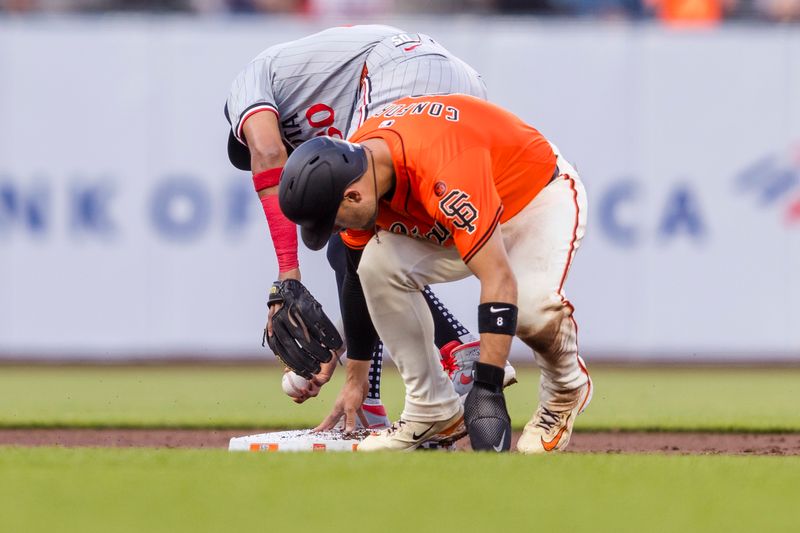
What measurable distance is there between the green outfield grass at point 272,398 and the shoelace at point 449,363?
3.50ft

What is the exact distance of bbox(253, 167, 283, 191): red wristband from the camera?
20.3 ft

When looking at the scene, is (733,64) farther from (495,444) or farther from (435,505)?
(435,505)

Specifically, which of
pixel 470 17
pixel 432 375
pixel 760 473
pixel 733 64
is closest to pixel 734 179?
pixel 733 64

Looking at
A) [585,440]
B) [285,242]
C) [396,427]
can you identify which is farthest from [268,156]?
[585,440]

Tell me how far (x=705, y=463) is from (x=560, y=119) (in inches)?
284

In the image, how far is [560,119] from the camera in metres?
11.9

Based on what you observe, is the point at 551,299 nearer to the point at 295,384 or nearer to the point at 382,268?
the point at 382,268

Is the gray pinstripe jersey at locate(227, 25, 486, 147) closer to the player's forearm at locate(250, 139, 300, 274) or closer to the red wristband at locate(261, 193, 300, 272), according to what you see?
the player's forearm at locate(250, 139, 300, 274)

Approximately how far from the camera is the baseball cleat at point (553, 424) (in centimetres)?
581

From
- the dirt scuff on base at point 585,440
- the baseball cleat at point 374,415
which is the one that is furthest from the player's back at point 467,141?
the baseball cleat at point 374,415

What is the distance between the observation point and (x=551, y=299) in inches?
216

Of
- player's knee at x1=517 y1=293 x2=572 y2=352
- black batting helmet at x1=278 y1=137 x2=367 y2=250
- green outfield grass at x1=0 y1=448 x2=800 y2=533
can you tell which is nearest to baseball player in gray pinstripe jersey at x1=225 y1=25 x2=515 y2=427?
player's knee at x1=517 y1=293 x2=572 y2=352

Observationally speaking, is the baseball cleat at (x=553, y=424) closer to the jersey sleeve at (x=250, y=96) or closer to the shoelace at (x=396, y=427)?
the shoelace at (x=396, y=427)

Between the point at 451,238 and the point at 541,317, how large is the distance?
485 mm
